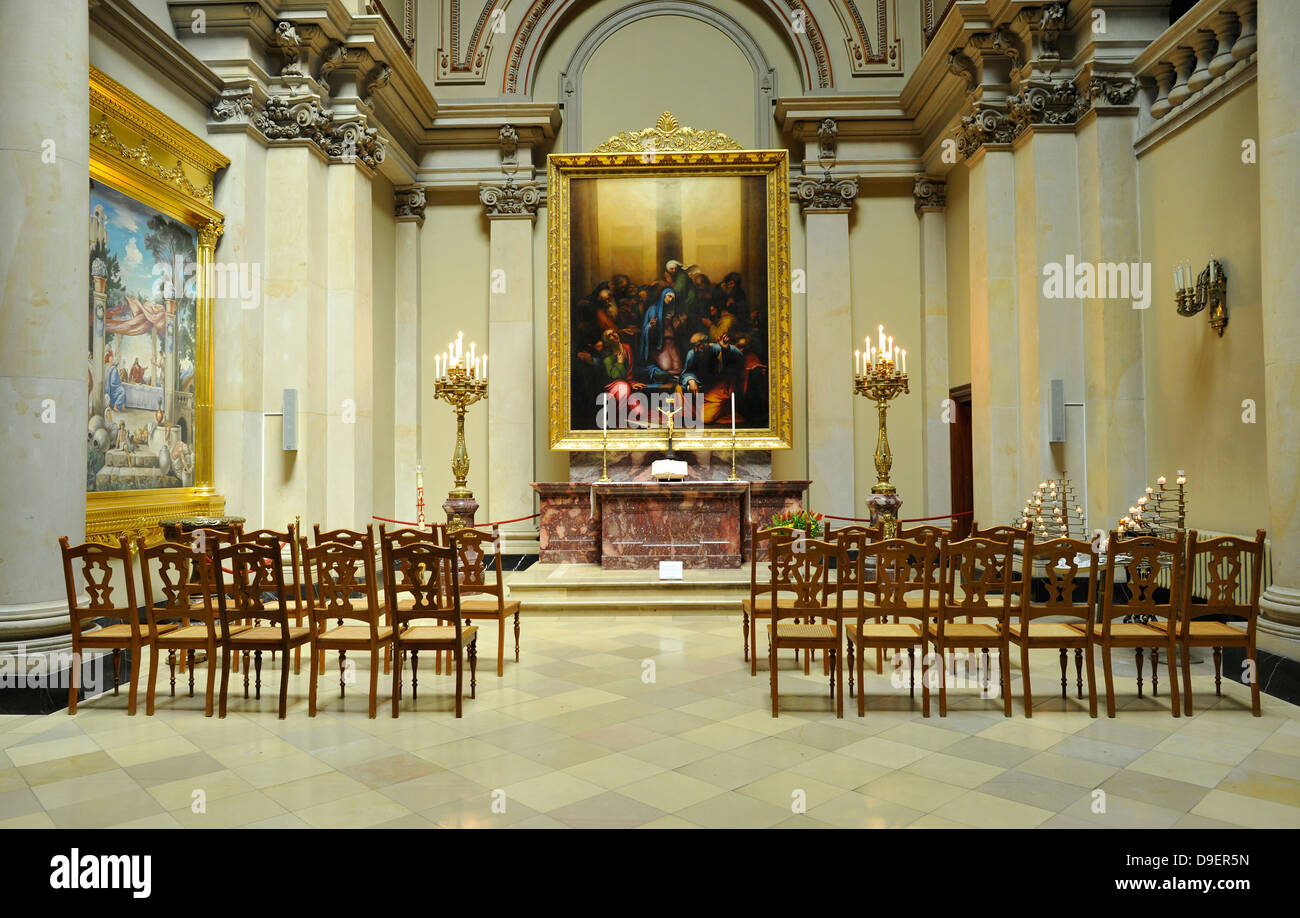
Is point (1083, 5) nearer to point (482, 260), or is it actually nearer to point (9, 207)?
point (482, 260)

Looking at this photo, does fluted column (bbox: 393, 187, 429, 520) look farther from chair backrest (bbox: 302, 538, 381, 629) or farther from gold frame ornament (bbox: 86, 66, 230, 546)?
chair backrest (bbox: 302, 538, 381, 629)

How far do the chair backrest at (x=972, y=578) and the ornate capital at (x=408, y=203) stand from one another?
10172 millimetres

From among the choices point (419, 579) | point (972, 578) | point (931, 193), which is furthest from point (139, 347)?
point (931, 193)

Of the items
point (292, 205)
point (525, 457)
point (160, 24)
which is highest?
point (160, 24)

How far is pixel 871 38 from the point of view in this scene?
12.5 m

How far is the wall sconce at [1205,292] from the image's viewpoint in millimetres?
6922

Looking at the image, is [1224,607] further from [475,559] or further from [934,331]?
[934,331]

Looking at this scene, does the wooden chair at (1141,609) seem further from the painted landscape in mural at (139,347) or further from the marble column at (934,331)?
the painted landscape in mural at (139,347)

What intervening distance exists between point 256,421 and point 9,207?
3850mm

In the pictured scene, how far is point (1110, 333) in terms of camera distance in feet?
27.5

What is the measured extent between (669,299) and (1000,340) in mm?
4644

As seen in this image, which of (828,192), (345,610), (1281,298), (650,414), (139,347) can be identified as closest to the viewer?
(345,610)
